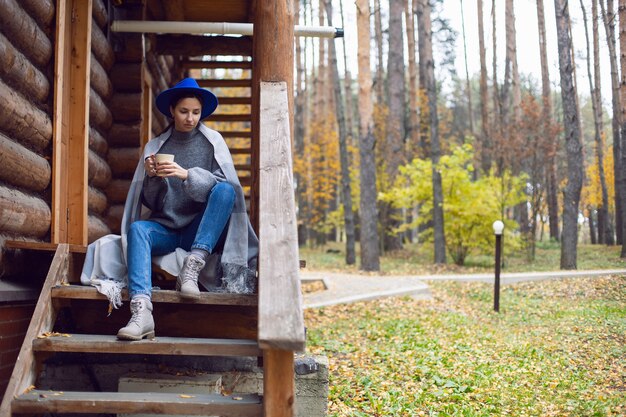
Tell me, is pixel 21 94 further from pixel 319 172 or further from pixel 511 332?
pixel 319 172

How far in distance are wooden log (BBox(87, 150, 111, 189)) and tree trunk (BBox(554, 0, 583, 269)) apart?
1222cm

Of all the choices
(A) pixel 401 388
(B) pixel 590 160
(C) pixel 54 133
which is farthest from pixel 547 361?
(B) pixel 590 160

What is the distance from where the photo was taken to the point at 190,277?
156 inches

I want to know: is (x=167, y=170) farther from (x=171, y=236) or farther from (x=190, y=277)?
(x=190, y=277)

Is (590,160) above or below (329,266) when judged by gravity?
above

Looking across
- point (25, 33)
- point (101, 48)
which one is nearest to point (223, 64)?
point (101, 48)

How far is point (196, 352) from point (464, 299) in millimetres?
9674

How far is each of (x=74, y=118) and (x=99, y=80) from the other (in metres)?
1.08

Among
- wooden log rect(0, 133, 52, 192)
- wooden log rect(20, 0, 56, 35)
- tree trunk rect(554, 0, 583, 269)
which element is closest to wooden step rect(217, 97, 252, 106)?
wooden log rect(20, 0, 56, 35)

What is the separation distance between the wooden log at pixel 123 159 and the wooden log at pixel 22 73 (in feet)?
7.07

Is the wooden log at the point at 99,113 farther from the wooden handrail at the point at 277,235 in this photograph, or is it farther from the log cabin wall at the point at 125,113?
the wooden handrail at the point at 277,235

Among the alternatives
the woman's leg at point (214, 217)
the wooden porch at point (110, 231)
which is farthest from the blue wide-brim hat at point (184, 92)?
the woman's leg at point (214, 217)

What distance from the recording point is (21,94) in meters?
4.41

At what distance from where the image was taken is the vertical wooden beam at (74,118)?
532 centimetres
